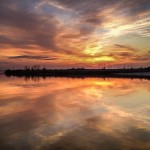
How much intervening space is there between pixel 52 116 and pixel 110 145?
6.02 m

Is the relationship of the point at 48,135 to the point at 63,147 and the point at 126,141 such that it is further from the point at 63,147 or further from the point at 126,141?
the point at 126,141

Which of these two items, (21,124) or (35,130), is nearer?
(35,130)

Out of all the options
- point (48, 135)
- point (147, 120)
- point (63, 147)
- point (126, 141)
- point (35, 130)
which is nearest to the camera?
point (63, 147)

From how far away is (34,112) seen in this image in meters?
15.4

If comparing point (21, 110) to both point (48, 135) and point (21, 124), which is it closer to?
point (21, 124)

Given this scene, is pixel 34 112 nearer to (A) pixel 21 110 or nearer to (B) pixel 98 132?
Result: (A) pixel 21 110

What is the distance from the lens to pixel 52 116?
14.1m

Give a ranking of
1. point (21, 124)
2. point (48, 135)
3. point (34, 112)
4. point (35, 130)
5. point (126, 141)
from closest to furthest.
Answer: point (126, 141), point (48, 135), point (35, 130), point (21, 124), point (34, 112)

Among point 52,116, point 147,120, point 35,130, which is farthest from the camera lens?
point 52,116

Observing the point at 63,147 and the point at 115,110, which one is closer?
the point at 63,147

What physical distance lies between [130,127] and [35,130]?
15.5 ft

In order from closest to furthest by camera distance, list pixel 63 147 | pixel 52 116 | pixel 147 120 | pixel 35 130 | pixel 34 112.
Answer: pixel 63 147
pixel 35 130
pixel 147 120
pixel 52 116
pixel 34 112

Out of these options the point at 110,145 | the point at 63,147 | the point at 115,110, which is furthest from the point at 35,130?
the point at 115,110

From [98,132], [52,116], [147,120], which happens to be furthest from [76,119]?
[147,120]
